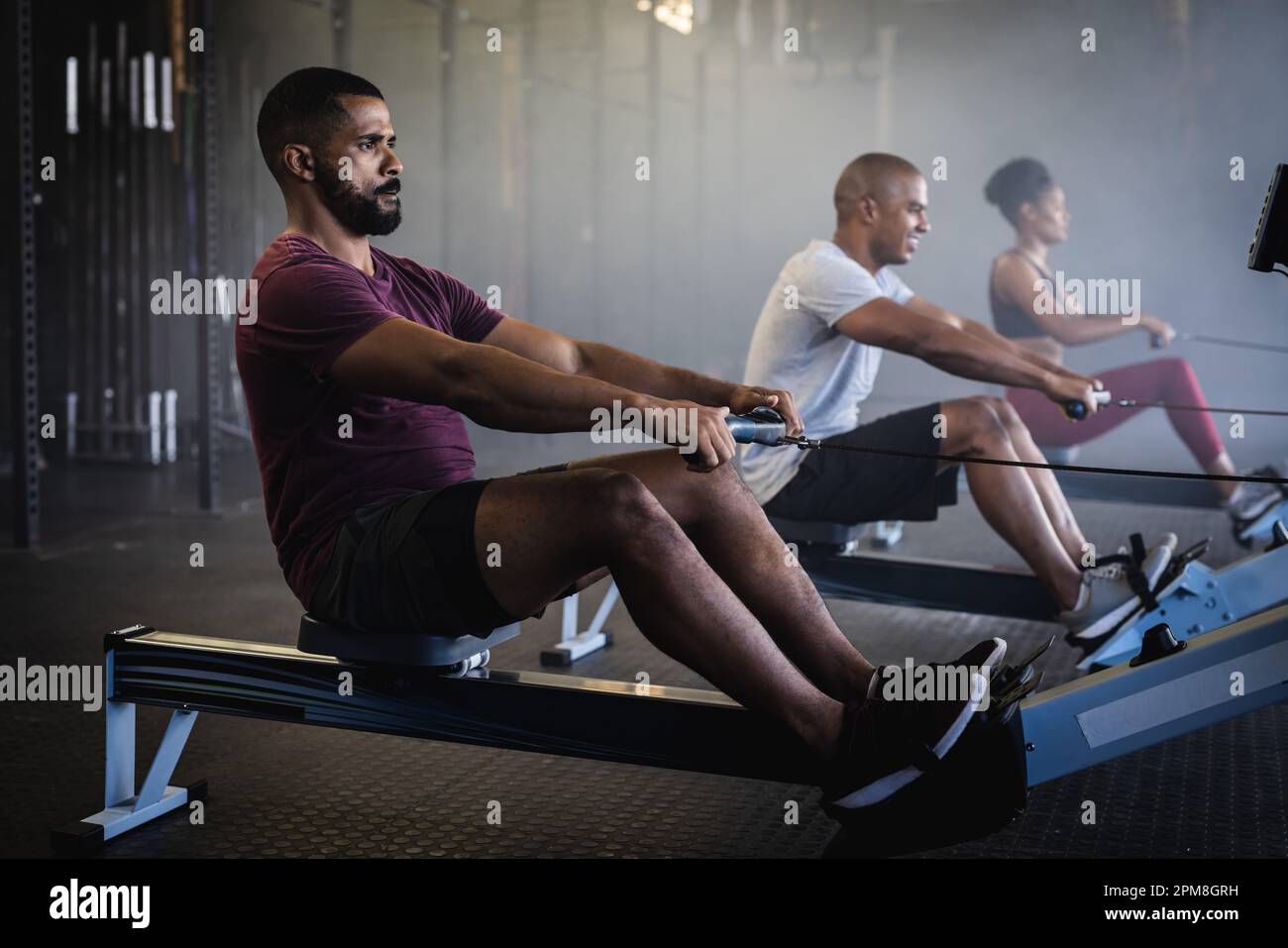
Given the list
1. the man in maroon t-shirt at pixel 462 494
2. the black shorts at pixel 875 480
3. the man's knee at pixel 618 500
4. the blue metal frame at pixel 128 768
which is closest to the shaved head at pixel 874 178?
the black shorts at pixel 875 480

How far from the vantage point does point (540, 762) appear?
2.11m

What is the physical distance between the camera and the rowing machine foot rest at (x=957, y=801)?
4.70ft

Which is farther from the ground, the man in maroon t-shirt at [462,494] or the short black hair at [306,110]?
the short black hair at [306,110]

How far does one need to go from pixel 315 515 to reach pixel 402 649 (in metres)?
0.22

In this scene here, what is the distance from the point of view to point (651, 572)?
145 cm

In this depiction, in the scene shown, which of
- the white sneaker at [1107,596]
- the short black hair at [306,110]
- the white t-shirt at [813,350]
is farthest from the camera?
the white t-shirt at [813,350]

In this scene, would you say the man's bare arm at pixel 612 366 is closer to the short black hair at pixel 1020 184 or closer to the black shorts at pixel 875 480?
the black shorts at pixel 875 480

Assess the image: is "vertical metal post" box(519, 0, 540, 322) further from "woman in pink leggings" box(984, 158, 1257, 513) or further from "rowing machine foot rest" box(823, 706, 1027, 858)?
"rowing machine foot rest" box(823, 706, 1027, 858)

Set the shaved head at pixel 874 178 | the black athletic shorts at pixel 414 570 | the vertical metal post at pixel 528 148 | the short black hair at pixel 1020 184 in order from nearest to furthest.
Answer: the black athletic shorts at pixel 414 570
the shaved head at pixel 874 178
the short black hair at pixel 1020 184
the vertical metal post at pixel 528 148

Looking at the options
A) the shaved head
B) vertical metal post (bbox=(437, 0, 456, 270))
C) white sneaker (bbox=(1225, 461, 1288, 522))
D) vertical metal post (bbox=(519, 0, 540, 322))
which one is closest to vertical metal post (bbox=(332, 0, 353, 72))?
vertical metal post (bbox=(437, 0, 456, 270))

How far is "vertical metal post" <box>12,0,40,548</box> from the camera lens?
3838mm

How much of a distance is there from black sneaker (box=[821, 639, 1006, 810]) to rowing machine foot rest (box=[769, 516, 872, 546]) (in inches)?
43.9

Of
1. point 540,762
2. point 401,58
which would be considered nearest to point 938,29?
point 401,58
